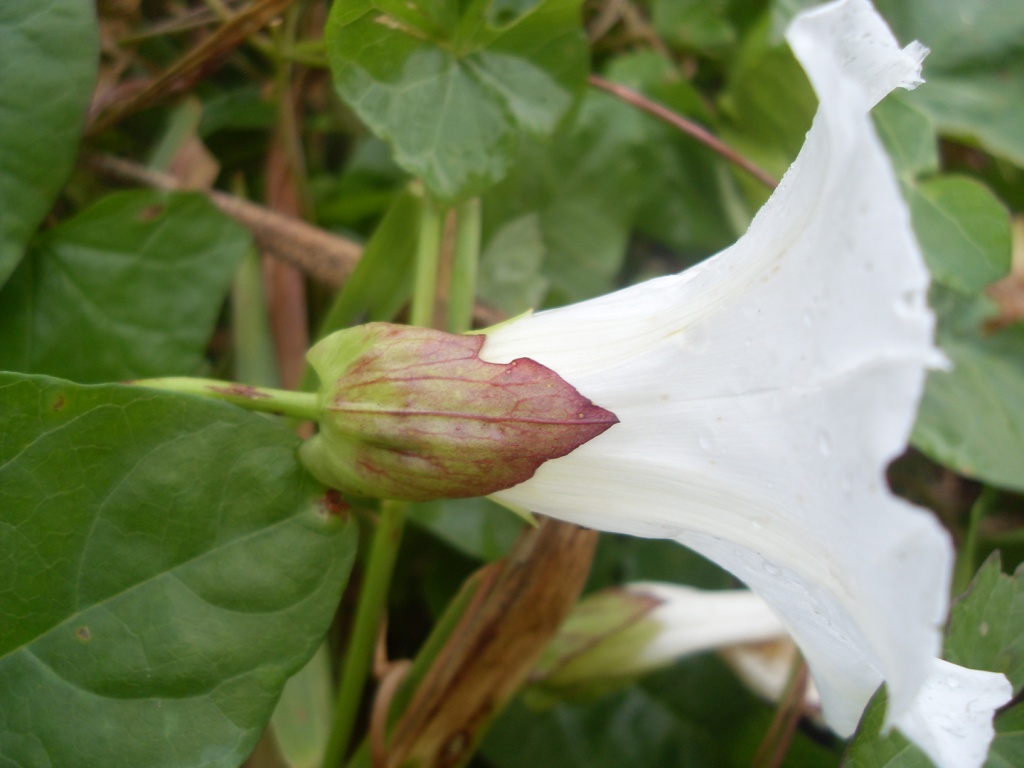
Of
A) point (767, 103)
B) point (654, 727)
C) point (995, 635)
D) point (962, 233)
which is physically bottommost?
point (654, 727)

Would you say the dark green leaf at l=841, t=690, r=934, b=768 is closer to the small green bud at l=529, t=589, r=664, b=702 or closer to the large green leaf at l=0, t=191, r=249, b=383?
the small green bud at l=529, t=589, r=664, b=702

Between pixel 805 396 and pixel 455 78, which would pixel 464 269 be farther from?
pixel 805 396

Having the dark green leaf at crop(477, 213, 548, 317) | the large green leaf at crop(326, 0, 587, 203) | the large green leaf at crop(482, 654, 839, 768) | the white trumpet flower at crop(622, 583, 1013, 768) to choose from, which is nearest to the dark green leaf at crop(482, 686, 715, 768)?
the large green leaf at crop(482, 654, 839, 768)

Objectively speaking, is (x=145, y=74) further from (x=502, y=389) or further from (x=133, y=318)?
(x=502, y=389)

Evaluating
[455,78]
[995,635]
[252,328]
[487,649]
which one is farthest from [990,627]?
[252,328]

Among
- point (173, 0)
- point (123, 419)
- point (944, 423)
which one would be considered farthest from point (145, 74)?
point (944, 423)

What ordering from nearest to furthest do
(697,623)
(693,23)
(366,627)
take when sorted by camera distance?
(366,627) < (697,623) < (693,23)
